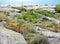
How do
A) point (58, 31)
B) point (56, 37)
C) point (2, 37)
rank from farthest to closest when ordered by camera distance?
point (58, 31)
point (56, 37)
point (2, 37)

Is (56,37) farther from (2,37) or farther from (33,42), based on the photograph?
Answer: (2,37)

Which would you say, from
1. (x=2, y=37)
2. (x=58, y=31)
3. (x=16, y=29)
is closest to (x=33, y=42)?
(x=16, y=29)

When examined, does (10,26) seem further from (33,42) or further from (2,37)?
(2,37)

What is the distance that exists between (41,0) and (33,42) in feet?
70.8

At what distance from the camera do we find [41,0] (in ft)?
94.7

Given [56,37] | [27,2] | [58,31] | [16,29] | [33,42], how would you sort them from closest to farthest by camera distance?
1. [33,42]
2. [16,29]
3. [56,37]
4. [58,31]
5. [27,2]

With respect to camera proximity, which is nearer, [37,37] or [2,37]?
[2,37]

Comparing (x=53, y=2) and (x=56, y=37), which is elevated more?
(x=56, y=37)

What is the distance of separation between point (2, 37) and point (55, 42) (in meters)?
2.40

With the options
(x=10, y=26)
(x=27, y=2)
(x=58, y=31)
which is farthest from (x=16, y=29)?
(x=27, y=2)

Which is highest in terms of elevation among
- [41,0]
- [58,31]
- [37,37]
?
[37,37]

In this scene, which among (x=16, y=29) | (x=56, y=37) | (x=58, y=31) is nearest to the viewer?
(x=16, y=29)

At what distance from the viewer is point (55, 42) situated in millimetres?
8328

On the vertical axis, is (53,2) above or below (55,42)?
below
